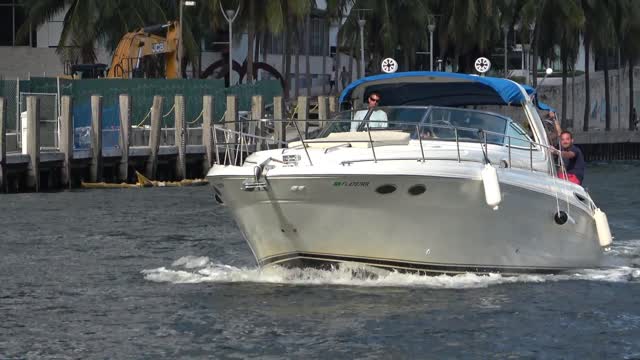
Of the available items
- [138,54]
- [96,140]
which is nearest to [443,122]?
[96,140]

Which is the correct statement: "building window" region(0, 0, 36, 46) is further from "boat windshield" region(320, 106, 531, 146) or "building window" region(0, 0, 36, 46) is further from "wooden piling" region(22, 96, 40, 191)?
"boat windshield" region(320, 106, 531, 146)

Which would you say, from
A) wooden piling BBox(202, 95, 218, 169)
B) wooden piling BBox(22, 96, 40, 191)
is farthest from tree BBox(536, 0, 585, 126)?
wooden piling BBox(22, 96, 40, 191)

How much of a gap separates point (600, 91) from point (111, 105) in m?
54.7

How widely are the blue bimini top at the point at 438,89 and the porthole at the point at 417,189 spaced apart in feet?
10.7

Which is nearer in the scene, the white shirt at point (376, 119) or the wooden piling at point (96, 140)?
the white shirt at point (376, 119)

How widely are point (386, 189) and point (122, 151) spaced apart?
22578mm

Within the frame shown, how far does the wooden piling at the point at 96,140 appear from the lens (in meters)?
37.4

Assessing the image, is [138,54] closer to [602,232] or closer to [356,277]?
[602,232]

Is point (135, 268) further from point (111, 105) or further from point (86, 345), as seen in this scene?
point (111, 105)

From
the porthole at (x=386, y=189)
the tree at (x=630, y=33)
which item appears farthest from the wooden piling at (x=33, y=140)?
the tree at (x=630, y=33)

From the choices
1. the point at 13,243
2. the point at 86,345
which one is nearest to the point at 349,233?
the point at 86,345

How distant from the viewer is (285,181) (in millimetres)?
16797

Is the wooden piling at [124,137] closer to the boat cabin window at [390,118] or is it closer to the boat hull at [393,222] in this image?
the boat cabin window at [390,118]

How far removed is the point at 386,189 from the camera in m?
16.8
